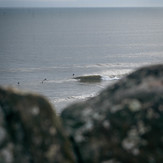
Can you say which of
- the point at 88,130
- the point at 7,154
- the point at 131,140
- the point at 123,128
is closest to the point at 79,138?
the point at 88,130

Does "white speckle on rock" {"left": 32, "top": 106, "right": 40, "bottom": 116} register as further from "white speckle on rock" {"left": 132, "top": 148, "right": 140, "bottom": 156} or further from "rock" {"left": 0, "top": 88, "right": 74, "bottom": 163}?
"white speckle on rock" {"left": 132, "top": 148, "right": 140, "bottom": 156}

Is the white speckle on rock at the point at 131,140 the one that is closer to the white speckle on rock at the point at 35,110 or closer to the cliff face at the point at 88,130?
the cliff face at the point at 88,130

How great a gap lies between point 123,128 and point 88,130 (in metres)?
0.68

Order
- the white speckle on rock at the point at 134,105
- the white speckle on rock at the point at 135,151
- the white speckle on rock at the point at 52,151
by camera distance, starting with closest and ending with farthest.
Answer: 1. the white speckle on rock at the point at 52,151
2. the white speckle on rock at the point at 135,151
3. the white speckle on rock at the point at 134,105

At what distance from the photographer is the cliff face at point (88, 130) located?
679 cm

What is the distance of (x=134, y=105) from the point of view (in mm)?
7242

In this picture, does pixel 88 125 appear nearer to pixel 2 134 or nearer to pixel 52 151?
pixel 52 151

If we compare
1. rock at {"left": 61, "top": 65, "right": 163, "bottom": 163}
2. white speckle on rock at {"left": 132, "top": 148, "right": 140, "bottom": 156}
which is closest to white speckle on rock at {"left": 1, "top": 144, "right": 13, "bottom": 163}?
rock at {"left": 61, "top": 65, "right": 163, "bottom": 163}

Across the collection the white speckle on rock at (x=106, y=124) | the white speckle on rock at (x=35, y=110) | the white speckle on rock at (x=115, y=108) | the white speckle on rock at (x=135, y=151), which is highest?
the white speckle on rock at (x=35, y=110)

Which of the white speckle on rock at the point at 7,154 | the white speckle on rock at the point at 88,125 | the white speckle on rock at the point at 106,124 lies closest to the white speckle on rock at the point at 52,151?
the white speckle on rock at the point at 7,154

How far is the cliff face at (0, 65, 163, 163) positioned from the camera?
6.79 metres

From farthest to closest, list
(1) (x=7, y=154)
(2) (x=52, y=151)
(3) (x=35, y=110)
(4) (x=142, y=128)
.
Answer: (4) (x=142, y=128) → (3) (x=35, y=110) → (2) (x=52, y=151) → (1) (x=7, y=154)

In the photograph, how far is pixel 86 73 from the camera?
311 feet

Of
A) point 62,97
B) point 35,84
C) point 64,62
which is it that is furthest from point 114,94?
point 64,62
